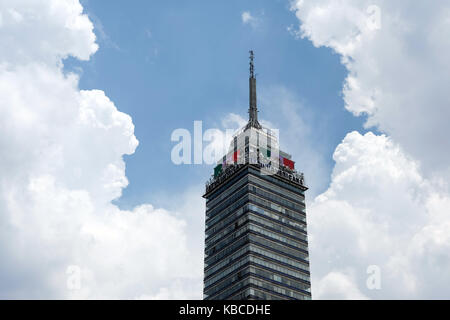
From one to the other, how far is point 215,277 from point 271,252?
20645 millimetres

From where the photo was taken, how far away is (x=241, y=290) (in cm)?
18488

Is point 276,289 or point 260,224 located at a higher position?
point 260,224
